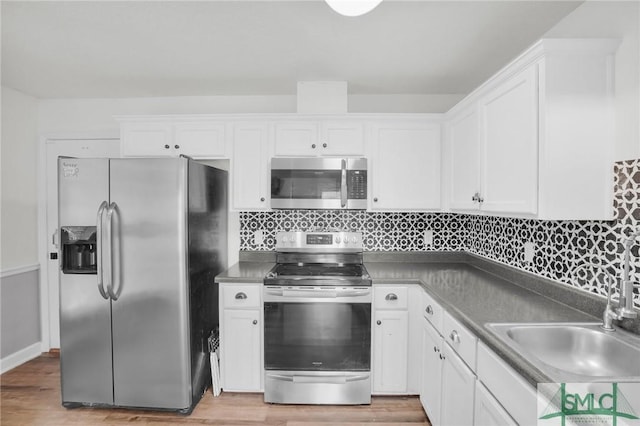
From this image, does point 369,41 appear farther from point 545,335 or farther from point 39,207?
point 39,207

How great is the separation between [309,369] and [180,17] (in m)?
2.39

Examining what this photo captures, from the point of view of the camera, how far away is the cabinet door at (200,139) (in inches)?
107

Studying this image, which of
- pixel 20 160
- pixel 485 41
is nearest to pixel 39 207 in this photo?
pixel 20 160

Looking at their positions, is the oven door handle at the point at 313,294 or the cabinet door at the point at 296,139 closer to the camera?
the oven door handle at the point at 313,294

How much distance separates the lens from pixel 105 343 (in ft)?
7.29

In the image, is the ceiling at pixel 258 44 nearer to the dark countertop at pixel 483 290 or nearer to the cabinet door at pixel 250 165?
the cabinet door at pixel 250 165

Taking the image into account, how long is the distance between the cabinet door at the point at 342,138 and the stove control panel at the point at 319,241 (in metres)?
0.70

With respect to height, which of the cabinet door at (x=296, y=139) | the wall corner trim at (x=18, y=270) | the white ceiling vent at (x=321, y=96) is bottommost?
the wall corner trim at (x=18, y=270)

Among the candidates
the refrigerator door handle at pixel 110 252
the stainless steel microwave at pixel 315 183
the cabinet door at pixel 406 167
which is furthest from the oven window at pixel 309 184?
the refrigerator door handle at pixel 110 252

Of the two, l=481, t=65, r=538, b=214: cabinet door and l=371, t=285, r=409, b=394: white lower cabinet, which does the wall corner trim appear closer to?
l=371, t=285, r=409, b=394: white lower cabinet

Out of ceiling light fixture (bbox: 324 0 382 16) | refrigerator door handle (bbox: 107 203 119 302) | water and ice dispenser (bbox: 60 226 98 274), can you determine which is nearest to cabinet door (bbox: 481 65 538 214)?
ceiling light fixture (bbox: 324 0 382 16)

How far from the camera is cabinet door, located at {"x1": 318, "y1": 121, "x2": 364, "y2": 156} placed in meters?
2.69

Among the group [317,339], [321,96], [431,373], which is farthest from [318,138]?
[431,373]

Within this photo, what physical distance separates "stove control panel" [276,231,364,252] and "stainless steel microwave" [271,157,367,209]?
1.11 feet
